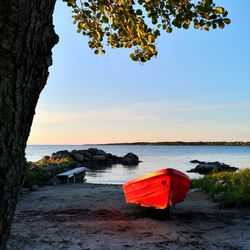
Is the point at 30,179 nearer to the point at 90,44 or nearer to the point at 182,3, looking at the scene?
the point at 90,44

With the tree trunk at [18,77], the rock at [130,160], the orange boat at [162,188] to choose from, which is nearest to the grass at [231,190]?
the orange boat at [162,188]

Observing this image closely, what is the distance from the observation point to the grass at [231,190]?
1136 centimetres

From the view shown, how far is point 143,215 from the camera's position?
32.9 ft

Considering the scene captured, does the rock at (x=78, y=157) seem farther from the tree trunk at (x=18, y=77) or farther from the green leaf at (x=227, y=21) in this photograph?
the tree trunk at (x=18, y=77)

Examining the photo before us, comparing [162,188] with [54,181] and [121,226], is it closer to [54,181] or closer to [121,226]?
[121,226]

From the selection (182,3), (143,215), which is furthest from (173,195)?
(182,3)

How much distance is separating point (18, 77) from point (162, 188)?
8477 millimetres

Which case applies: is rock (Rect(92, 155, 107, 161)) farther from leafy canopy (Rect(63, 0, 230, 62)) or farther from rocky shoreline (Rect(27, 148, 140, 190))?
leafy canopy (Rect(63, 0, 230, 62))

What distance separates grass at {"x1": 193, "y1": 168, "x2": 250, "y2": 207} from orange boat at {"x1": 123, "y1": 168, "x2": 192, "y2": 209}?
5.63 ft

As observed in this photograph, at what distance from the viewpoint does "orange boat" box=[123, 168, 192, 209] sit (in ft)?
32.9

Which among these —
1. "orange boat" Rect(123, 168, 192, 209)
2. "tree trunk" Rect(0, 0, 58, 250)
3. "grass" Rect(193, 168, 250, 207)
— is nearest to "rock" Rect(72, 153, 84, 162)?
"grass" Rect(193, 168, 250, 207)

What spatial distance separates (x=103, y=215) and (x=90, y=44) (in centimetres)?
483

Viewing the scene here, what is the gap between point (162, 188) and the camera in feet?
33.3

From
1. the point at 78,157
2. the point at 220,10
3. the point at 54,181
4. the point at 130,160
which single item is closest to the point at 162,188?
the point at 220,10
